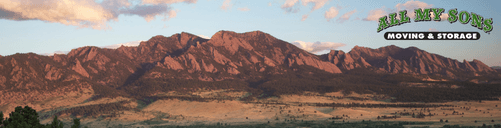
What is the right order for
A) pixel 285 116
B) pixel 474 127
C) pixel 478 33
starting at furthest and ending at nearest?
pixel 285 116, pixel 474 127, pixel 478 33

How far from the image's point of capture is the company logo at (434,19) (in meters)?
103

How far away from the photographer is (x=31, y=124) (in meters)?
49.7

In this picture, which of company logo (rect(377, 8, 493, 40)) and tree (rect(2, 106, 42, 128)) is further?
company logo (rect(377, 8, 493, 40))

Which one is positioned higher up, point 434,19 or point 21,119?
point 434,19

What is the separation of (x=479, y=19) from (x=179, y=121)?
131131mm

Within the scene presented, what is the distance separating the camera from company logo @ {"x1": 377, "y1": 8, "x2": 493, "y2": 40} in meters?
103

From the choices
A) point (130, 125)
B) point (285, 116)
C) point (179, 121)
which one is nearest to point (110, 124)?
point (130, 125)

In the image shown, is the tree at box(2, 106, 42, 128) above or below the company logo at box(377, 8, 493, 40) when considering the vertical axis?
below

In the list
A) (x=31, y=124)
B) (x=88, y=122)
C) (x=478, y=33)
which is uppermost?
(x=478, y=33)

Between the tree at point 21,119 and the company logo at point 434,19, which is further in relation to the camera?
the company logo at point 434,19

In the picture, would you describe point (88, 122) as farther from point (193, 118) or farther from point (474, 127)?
point (474, 127)

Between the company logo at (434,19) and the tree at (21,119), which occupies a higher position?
the company logo at (434,19)

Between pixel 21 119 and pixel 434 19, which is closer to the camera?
pixel 21 119

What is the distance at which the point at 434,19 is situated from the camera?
11238cm
